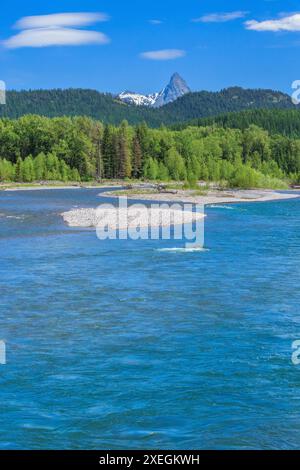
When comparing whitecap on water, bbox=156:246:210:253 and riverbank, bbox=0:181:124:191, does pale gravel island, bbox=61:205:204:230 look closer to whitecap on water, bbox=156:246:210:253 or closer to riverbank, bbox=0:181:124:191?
whitecap on water, bbox=156:246:210:253

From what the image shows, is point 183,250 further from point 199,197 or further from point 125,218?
point 199,197

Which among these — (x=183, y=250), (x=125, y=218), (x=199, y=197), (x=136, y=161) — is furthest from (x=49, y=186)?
(x=183, y=250)

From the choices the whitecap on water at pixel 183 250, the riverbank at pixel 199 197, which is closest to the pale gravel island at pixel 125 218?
the whitecap on water at pixel 183 250

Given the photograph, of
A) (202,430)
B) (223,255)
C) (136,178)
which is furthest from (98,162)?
(202,430)

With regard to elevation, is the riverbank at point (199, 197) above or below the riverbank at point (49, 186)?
below

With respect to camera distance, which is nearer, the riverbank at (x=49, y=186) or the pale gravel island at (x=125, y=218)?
the pale gravel island at (x=125, y=218)

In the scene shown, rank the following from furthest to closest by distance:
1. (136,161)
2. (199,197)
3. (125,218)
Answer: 1. (136,161)
2. (199,197)
3. (125,218)

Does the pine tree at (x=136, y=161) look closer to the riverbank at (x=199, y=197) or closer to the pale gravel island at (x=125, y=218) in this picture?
the riverbank at (x=199, y=197)

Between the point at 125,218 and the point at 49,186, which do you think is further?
the point at 49,186

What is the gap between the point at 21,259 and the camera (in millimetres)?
44250

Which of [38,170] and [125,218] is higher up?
[38,170]

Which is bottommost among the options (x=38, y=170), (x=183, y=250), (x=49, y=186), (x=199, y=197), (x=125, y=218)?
(x=183, y=250)

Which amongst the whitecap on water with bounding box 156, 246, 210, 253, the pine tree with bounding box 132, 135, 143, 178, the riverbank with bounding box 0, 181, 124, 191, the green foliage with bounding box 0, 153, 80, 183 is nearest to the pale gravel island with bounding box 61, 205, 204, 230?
the whitecap on water with bounding box 156, 246, 210, 253
